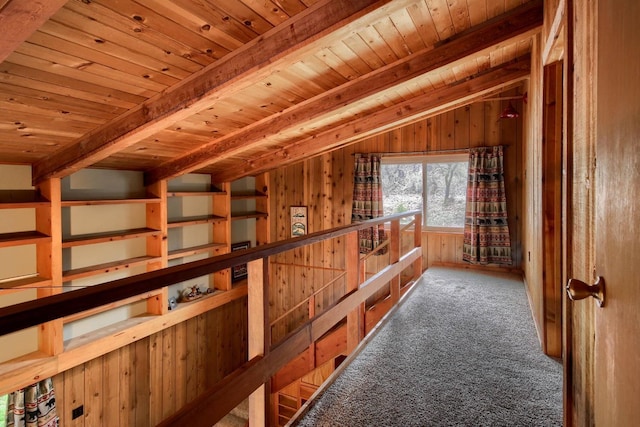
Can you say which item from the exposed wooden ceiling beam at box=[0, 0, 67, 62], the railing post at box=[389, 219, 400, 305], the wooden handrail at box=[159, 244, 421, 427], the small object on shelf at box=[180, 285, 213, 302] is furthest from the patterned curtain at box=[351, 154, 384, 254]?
the exposed wooden ceiling beam at box=[0, 0, 67, 62]

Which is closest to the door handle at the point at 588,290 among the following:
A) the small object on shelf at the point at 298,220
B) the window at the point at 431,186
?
the window at the point at 431,186

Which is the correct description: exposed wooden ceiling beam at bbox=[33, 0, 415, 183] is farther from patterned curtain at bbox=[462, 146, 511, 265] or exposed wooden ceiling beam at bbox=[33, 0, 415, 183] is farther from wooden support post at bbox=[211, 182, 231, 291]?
patterned curtain at bbox=[462, 146, 511, 265]

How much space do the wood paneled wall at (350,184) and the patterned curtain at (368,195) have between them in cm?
20

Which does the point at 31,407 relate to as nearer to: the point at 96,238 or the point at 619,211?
the point at 96,238

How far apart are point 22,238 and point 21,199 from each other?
42cm

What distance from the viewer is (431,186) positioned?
18.4 feet

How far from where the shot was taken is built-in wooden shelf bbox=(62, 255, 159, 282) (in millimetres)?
3695

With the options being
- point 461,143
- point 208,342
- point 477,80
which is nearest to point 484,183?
point 461,143

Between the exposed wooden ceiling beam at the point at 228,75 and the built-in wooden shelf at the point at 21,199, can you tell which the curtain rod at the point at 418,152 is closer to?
the exposed wooden ceiling beam at the point at 228,75

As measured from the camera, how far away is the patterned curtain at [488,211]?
4910 mm

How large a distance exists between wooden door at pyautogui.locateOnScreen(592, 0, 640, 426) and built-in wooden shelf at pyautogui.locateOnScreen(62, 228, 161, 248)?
4.09 metres

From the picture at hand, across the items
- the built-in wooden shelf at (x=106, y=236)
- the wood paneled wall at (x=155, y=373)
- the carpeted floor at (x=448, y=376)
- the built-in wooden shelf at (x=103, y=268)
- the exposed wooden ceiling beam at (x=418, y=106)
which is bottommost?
the wood paneled wall at (x=155, y=373)

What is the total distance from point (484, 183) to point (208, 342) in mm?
4442

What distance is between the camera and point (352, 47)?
2619 mm
